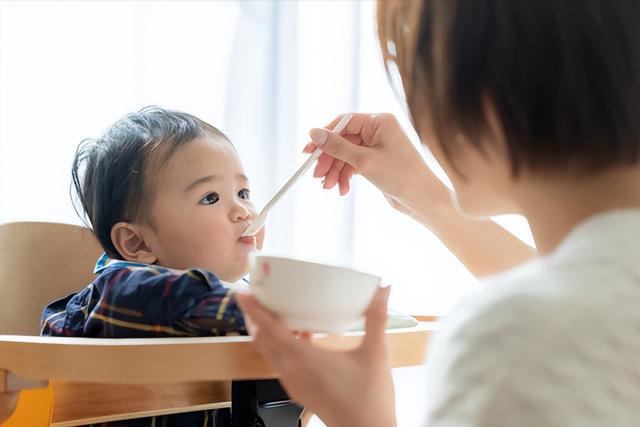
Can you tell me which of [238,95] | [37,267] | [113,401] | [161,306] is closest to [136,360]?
A: [161,306]

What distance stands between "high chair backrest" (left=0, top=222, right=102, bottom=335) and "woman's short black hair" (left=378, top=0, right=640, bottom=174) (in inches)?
32.6

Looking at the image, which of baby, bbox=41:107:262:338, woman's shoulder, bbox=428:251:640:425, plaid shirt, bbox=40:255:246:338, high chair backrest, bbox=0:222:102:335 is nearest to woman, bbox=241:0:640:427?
woman's shoulder, bbox=428:251:640:425

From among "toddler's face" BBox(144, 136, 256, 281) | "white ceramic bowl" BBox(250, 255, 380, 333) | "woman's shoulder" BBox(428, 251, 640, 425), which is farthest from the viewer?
"toddler's face" BBox(144, 136, 256, 281)

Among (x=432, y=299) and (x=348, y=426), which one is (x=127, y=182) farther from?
(x=432, y=299)

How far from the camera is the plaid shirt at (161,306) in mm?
774

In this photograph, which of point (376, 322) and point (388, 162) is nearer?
point (376, 322)

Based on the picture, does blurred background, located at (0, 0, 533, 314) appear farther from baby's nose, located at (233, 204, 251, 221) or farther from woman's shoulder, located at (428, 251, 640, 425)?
woman's shoulder, located at (428, 251, 640, 425)

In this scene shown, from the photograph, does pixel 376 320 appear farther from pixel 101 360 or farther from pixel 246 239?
pixel 246 239

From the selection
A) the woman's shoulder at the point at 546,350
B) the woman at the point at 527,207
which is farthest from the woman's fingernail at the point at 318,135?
the woman's shoulder at the point at 546,350

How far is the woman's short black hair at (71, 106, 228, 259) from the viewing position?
3.57 feet

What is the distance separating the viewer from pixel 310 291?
567 millimetres

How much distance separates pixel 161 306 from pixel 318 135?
14.2 inches

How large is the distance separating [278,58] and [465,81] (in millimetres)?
1558

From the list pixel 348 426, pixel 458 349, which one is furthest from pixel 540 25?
pixel 348 426
